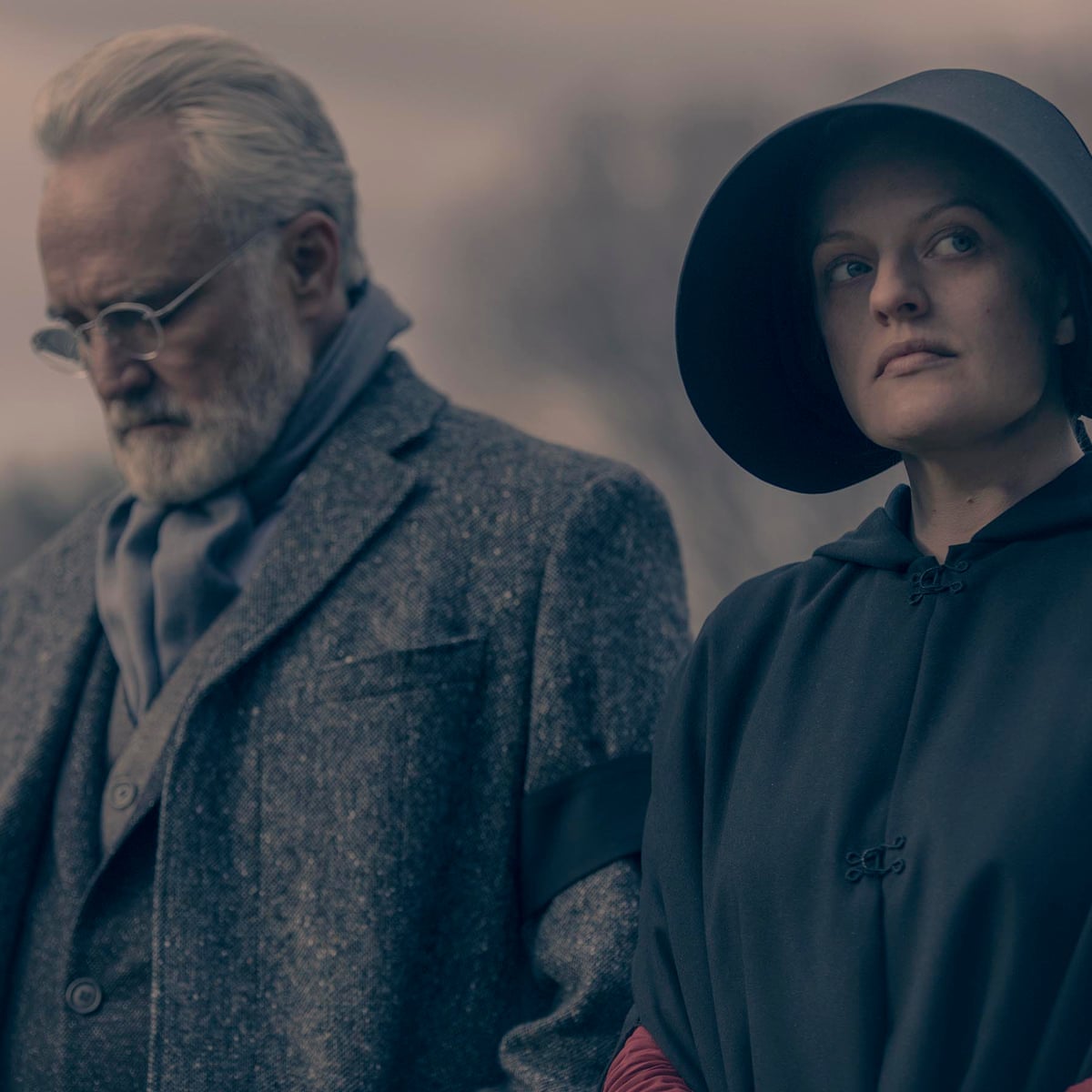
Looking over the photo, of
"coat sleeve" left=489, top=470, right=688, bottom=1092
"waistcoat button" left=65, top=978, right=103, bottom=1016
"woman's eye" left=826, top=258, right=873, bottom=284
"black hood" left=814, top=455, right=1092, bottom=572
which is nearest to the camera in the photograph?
"black hood" left=814, top=455, right=1092, bottom=572

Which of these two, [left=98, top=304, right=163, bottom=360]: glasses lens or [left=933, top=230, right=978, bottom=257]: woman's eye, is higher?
[left=98, top=304, right=163, bottom=360]: glasses lens

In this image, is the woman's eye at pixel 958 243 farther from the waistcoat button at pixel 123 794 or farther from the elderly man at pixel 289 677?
the waistcoat button at pixel 123 794

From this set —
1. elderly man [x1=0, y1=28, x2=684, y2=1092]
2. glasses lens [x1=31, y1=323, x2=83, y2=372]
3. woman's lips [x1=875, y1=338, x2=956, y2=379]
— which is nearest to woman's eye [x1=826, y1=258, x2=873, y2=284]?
woman's lips [x1=875, y1=338, x2=956, y2=379]

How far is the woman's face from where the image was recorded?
1.65m

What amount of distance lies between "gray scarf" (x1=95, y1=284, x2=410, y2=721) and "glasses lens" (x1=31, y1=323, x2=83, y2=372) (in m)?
0.24

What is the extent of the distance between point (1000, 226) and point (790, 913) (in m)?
0.67

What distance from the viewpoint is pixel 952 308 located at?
1.66 m

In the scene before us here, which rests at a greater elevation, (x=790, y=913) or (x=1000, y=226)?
(x=1000, y=226)

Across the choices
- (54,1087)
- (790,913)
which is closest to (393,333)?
(54,1087)

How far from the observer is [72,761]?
8.64 feet

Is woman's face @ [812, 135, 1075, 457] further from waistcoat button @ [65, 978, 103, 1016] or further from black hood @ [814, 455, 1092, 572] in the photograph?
waistcoat button @ [65, 978, 103, 1016]

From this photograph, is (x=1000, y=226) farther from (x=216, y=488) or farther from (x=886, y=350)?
(x=216, y=488)

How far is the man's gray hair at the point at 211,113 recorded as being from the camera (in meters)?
2.72

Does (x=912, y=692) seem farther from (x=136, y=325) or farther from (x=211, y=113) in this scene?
(x=211, y=113)
